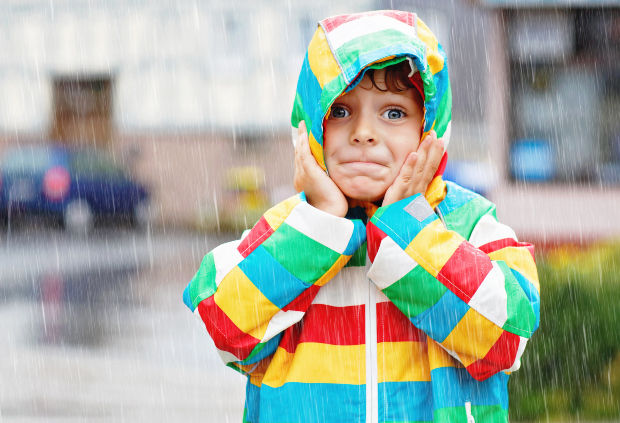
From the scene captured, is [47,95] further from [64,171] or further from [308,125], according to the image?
[308,125]

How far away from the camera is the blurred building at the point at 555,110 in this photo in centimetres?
962

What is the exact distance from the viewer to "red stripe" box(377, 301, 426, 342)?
78.0 inches

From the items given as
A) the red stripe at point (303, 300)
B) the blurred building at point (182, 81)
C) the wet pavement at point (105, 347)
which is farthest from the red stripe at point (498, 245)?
the blurred building at point (182, 81)

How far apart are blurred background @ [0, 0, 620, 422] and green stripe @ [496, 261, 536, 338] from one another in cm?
300

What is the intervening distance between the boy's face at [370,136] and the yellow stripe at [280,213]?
5.4 inches

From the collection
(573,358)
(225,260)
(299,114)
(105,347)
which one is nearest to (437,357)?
(225,260)

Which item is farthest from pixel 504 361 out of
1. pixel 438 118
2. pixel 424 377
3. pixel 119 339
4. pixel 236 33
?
pixel 236 33

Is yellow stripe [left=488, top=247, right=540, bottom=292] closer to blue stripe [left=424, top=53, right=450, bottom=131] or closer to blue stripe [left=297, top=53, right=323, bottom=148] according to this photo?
blue stripe [left=424, top=53, right=450, bottom=131]

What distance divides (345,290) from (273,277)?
0.76 feet

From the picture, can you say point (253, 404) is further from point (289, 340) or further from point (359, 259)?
point (359, 259)

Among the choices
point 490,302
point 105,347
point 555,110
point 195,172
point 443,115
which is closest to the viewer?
point 490,302

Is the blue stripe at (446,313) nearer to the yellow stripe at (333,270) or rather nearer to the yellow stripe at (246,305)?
the yellow stripe at (333,270)

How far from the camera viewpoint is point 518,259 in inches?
78.0

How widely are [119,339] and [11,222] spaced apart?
10.9m
